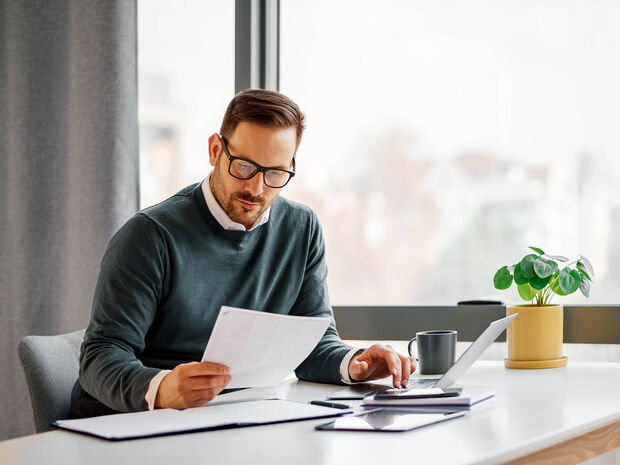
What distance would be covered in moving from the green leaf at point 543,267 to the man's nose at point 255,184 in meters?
0.68

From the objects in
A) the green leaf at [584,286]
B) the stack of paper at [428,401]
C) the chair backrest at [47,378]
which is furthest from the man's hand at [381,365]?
the chair backrest at [47,378]

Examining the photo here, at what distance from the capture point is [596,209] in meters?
2.29

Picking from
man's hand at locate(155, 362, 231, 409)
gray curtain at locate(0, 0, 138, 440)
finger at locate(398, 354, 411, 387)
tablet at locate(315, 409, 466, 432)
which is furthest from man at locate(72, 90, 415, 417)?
gray curtain at locate(0, 0, 138, 440)

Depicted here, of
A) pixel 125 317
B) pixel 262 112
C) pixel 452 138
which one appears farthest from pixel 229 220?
pixel 452 138

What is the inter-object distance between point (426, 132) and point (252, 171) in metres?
0.87

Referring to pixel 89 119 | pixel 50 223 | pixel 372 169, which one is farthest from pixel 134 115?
pixel 372 169

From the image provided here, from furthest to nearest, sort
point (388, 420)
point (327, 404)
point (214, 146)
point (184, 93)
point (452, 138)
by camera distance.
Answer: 1. point (184, 93)
2. point (452, 138)
3. point (214, 146)
4. point (327, 404)
5. point (388, 420)

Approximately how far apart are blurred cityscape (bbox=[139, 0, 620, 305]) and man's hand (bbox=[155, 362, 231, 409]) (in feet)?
4.07

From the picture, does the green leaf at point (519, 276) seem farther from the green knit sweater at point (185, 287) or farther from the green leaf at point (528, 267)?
the green knit sweater at point (185, 287)

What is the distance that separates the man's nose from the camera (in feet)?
5.71

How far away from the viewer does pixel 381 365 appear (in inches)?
63.5

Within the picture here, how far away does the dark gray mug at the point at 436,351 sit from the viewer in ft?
5.90

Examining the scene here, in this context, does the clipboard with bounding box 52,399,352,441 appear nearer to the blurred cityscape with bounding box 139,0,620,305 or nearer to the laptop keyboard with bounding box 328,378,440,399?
the laptop keyboard with bounding box 328,378,440,399

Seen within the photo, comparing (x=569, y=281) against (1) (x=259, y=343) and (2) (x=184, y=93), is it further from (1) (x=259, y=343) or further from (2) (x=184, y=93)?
(2) (x=184, y=93)
